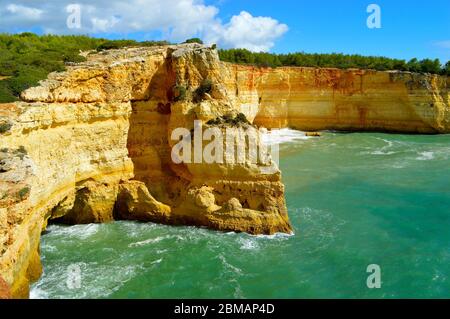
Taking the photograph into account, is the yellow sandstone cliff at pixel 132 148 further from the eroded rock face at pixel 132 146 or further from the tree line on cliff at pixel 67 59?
the tree line on cliff at pixel 67 59

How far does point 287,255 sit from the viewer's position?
14891 mm

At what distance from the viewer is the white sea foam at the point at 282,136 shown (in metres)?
42.4

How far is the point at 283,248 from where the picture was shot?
50.6ft

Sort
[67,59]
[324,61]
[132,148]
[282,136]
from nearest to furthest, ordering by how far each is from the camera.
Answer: [132,148] → [67,59] → [282,136] → [324,61]

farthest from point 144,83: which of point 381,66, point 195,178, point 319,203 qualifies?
point 381,66

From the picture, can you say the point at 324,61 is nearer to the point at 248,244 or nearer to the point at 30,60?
the point at 30,60

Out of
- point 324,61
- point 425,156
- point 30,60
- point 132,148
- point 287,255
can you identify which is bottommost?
point 287,255

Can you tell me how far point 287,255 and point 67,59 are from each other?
13.2 m

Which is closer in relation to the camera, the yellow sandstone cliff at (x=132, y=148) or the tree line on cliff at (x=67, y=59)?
the yellow sandstone cliff at (x=132, y=148)

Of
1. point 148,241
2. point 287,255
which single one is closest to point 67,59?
point 148,241

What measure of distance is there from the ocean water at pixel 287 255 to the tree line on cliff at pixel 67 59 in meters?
6.40

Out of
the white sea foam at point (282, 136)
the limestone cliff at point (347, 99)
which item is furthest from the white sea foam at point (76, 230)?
the limestone cliff at point (347, 99)

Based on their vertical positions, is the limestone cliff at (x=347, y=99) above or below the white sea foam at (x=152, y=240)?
above

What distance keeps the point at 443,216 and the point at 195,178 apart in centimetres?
1166
